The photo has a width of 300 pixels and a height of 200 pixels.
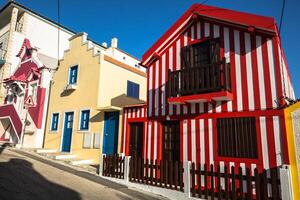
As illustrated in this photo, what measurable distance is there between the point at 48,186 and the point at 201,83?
250 inches

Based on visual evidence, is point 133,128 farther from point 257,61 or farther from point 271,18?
point 271,18

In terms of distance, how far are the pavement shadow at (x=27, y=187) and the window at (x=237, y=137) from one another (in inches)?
202

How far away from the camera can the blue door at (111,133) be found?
11.3 metres

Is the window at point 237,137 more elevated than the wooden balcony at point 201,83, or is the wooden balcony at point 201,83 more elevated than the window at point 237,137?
the wooden balcony at point 201,83

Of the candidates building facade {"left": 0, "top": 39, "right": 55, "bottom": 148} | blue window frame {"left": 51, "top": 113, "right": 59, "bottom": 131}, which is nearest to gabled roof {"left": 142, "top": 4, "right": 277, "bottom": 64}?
blue window frame {"left": 51, "top": 113, "right": 59, "bottom": 131}

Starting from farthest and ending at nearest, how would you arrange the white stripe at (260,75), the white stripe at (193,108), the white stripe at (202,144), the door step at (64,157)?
the door step at (64,157), the white stripe at (193,108), the white stripe at (202,144), the white stripe at (260,75)

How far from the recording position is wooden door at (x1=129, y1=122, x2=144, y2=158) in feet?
33.6

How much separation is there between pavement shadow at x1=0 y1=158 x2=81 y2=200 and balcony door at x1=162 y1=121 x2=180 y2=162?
4198mm

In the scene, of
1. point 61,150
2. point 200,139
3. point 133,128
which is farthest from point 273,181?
point 61,150

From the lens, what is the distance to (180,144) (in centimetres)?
881

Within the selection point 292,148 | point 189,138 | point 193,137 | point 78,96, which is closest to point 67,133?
point 78,96

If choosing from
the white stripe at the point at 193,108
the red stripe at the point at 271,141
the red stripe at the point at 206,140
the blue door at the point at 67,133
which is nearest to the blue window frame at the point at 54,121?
the blue door at the point at 67,133

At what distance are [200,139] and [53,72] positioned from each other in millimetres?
12558

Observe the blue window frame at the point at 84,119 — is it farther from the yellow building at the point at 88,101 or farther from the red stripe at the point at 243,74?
the red stripe at the point at 243,74
